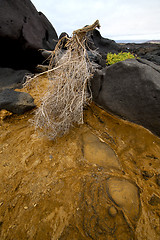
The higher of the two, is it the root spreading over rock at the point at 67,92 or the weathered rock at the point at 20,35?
the weathered rock at the point at 20,35

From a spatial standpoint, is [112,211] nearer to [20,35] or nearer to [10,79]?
[10,79]

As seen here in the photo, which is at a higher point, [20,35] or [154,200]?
[20,35]

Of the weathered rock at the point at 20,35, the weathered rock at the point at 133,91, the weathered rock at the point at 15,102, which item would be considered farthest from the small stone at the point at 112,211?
the weathered rock at the point at 20,35

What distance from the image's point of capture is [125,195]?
157cm

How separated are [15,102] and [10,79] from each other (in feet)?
8.09

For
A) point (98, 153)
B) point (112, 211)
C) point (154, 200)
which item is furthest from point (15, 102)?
point (154, 200)

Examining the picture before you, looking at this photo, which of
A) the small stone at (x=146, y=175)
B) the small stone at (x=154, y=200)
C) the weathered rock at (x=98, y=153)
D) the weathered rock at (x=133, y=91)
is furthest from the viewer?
the weathered rock at (x=133, y=91)

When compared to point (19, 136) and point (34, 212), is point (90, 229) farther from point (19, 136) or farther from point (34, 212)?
point (19, 136)

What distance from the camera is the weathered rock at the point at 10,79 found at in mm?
4473

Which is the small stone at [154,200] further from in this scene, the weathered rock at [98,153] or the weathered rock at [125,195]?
the weathered rock at [98,153]

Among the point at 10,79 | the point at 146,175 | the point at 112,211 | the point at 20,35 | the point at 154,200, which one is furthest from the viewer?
the point at 20,35

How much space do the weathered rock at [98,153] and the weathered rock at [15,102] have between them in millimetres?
1673

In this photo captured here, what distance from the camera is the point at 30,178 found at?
1706 millimetres

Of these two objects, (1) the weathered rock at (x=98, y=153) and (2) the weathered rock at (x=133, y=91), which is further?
(2) the weathered rock at (x=133, y=91)
